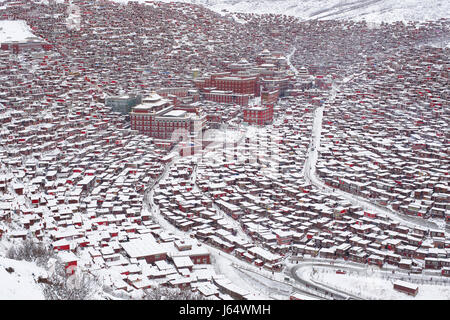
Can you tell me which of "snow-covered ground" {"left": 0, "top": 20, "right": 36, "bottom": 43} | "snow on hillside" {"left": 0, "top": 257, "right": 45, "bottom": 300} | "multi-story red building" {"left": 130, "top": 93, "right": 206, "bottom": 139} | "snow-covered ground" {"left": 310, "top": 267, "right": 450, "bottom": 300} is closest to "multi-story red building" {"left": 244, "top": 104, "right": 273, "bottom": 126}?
"multi-story red building" {"left": 130, "top": 93, "right": 206, "bottom": 139}

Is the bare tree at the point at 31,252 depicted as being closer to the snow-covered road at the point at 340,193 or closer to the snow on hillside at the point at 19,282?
the snow on hillside at the point at 19,282

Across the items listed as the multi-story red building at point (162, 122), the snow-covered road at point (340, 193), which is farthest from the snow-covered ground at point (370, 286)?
the multi-story red building at point (162, 122)

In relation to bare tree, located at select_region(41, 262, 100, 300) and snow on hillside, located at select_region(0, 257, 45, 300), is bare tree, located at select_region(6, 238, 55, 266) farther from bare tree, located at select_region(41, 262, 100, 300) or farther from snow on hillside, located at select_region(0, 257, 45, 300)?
snow on hillside, located at select_region(0, 257, 45, 300)

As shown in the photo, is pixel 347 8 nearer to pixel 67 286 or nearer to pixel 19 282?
pixel 67 286

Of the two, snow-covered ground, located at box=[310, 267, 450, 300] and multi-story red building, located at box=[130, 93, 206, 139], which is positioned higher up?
multi-story red building, located at box=[130, 93, 206, 139]

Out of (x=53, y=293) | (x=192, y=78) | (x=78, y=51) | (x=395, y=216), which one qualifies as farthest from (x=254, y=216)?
(x=78, y=51)

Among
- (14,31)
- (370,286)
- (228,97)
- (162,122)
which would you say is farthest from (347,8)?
(370,286)
